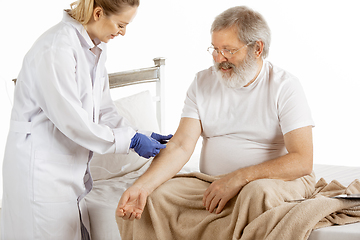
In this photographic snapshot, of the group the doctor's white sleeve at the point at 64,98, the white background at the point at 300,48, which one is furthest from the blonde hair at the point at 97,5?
the white background at the point at 300,48

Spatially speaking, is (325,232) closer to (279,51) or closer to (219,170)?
(219,170)

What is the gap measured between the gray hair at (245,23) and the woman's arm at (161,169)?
449mm

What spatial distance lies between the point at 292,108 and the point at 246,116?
218 millimetres

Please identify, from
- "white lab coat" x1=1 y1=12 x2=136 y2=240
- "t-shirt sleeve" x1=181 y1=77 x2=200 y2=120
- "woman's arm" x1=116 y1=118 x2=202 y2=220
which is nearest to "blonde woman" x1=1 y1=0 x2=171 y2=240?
"white lab coat" x1=1 y1=12 x2=136 y2=240

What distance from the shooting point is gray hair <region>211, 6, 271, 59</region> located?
1.87m

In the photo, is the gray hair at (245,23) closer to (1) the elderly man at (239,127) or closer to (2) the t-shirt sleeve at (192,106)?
(1) the elderly man at (239,127)

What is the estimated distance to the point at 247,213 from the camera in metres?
1.53

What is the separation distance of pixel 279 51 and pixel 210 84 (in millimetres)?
2169

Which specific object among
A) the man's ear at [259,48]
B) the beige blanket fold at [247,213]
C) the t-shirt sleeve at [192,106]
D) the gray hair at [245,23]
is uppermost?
the gray hair at [245,23]

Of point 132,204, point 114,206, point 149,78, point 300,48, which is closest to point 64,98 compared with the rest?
point 132,204

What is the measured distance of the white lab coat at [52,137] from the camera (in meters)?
1.59

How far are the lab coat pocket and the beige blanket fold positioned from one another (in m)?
0.25

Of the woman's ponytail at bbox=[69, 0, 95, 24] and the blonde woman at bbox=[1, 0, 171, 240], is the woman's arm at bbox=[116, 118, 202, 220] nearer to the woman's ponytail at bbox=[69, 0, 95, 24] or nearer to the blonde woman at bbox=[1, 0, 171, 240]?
the blonde woman at bbox=[1, 0, 171, 240]

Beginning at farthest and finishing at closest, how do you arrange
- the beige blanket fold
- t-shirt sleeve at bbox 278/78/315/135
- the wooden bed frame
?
1. the wooden bed frame
2. t-shirt sleeve at bbox 278/78/315/135
3. the beige blanket fold
